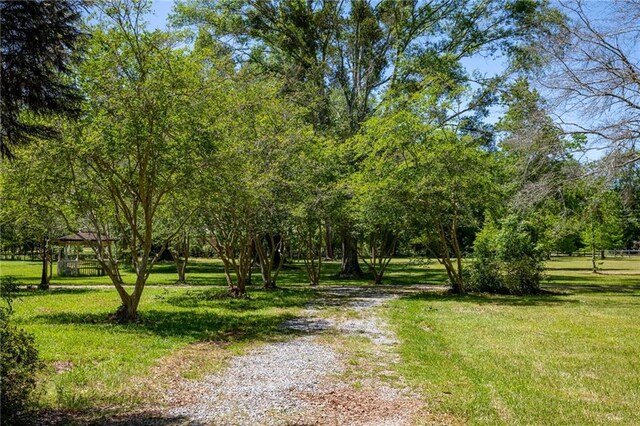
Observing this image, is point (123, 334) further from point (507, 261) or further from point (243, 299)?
point (507, 261)

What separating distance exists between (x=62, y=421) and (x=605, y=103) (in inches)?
616

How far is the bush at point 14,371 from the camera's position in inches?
165

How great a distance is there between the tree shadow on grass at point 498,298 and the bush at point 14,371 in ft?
43.4

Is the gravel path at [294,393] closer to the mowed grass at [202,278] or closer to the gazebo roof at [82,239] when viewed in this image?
the gazebo roof at [82,239]

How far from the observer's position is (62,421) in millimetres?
4723

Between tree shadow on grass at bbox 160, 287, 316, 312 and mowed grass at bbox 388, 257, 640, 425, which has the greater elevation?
tree shadow on grass at bbox 160, 287, 316, 312

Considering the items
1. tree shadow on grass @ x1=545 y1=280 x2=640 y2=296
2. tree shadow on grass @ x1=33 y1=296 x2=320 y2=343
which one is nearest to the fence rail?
tree shadow on grass @ x1=33 y1=296 x2=320 y2=343

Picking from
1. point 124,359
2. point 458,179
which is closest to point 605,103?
point 458,179

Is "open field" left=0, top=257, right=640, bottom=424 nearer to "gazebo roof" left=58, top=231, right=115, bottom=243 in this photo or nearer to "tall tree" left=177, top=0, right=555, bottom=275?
"gazebo roof" left=58, top=231, right=115, bottom=243

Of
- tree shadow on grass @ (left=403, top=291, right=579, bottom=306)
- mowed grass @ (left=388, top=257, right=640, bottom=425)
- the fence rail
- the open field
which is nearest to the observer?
mowed grass @ (left=388, top=257, right=640, bottom=425)

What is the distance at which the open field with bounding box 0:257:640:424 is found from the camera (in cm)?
545

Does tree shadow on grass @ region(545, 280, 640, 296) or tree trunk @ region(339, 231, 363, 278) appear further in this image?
tree trunk @ region(339, 231, 363, 278)

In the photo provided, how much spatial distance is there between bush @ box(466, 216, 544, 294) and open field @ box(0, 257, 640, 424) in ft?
10.3

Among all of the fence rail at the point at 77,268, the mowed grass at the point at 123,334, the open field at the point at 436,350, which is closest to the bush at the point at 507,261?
the open field at the point at 436,350
